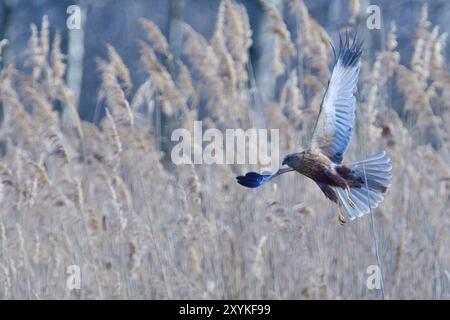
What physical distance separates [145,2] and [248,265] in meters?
16.1

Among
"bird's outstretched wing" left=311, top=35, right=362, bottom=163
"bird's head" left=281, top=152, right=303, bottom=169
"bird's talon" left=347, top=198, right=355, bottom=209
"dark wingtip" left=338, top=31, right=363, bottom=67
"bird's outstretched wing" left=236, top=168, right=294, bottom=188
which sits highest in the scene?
"dark wingtip" left=338, top=31, right=363, bottom=67

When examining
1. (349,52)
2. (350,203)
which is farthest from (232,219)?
(350,203)

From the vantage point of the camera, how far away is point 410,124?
381 centimetres

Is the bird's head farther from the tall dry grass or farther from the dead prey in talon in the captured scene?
the tall dry grass

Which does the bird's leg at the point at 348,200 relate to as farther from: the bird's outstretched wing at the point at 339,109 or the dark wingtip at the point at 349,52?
the dark wingtip at the point at 349,52

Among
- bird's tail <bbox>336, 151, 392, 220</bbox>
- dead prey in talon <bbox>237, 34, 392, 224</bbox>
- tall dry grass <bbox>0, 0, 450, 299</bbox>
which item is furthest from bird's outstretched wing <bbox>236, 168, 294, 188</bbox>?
tall dry grass <bbox>0, 0, 450, 299</bbox>

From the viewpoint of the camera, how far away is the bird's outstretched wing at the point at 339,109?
1.07 meters

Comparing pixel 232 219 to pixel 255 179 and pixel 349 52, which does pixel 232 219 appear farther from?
pixel 255 179

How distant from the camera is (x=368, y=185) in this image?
108 cm

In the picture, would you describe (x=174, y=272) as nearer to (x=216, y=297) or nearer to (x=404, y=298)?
(x=216, y=297)

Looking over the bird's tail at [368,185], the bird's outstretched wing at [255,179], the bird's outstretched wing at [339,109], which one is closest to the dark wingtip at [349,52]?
the bird's outstretched wing at [339,109]

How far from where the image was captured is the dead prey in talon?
3.37ft

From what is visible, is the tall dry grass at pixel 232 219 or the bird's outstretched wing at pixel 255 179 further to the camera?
the tall dry grass at pixel 232 219
